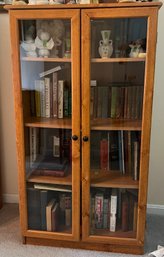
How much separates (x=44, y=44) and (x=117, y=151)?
83cm

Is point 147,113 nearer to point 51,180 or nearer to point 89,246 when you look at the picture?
point 51,180

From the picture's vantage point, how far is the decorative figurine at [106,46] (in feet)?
5.26

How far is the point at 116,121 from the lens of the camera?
5.69ft

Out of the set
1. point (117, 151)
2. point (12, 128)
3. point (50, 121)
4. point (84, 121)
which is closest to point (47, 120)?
point (50, 121)

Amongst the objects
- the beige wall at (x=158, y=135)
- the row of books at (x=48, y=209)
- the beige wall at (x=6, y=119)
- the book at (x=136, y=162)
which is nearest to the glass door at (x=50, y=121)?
the row of books at (x=48, y=209)

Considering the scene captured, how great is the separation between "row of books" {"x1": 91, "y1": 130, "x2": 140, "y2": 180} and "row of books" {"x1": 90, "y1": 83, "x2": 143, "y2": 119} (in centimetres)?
12

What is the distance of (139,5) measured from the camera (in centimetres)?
142

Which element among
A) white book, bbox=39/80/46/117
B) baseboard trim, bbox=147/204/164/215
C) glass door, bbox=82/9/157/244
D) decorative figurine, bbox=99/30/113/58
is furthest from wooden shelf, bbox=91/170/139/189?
decorative figurine, bbox=99/30/113/58

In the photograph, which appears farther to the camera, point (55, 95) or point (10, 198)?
point (10, 198)

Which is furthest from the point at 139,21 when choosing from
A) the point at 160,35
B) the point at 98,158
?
the point at 98,158

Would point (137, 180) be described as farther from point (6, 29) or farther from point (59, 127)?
point (6, 29)

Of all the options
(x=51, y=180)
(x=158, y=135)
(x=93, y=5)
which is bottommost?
(x=51, y=180)

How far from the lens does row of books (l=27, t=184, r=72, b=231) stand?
6.07 feet

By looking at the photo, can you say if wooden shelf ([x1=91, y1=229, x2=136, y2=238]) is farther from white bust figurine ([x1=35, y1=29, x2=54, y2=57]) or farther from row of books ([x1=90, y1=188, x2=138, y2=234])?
white bust figurine ([x1=35, y1=29, x2=54, y2=57])
